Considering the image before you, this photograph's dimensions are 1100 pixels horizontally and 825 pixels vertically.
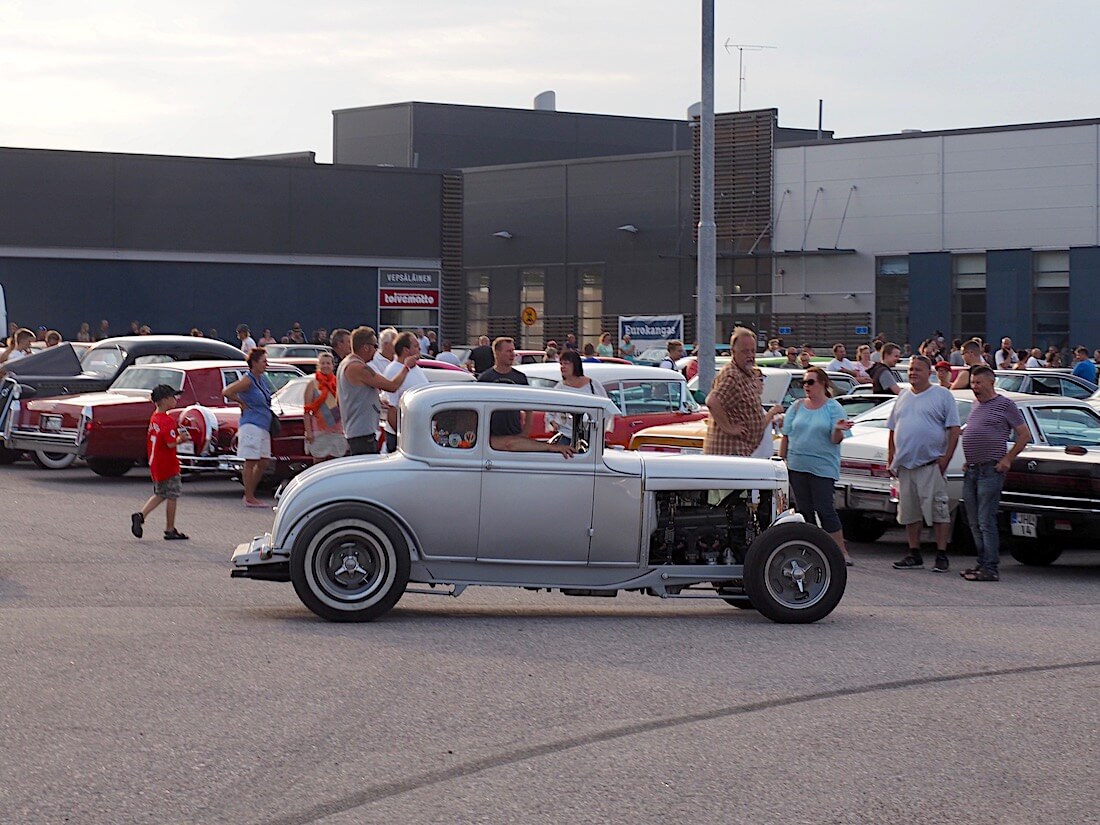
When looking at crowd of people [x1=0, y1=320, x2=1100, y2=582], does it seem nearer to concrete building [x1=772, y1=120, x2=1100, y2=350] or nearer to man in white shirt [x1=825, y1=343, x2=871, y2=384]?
man in white shirt [x1=825, y1=343, x2=871, y2=384]

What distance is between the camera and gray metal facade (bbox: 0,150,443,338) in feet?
151

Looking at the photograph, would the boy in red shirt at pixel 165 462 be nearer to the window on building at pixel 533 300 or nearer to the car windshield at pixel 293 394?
the car windshield at pixel 293 394

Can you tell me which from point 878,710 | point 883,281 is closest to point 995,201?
point 883,281

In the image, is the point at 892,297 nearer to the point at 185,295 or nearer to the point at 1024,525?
the point at 185,295

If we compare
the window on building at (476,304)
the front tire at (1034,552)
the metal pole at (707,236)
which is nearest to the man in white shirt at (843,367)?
the metal pole at (707,236)

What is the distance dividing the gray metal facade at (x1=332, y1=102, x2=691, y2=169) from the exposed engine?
6237cm

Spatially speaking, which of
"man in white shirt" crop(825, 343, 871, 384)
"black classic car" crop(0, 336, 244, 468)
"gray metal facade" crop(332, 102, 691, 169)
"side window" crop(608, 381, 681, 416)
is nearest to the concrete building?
"man in white shirt" crop(825, 343, 871, 384)

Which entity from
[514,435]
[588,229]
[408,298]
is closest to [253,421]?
[514,435]

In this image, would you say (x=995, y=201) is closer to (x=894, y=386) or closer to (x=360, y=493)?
(x=894, y=386)

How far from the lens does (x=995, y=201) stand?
151ft

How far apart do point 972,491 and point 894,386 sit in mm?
5685

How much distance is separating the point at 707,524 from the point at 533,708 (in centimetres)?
327

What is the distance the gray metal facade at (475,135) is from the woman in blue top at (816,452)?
59992mm

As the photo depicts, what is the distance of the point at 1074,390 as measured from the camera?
22344 mm
